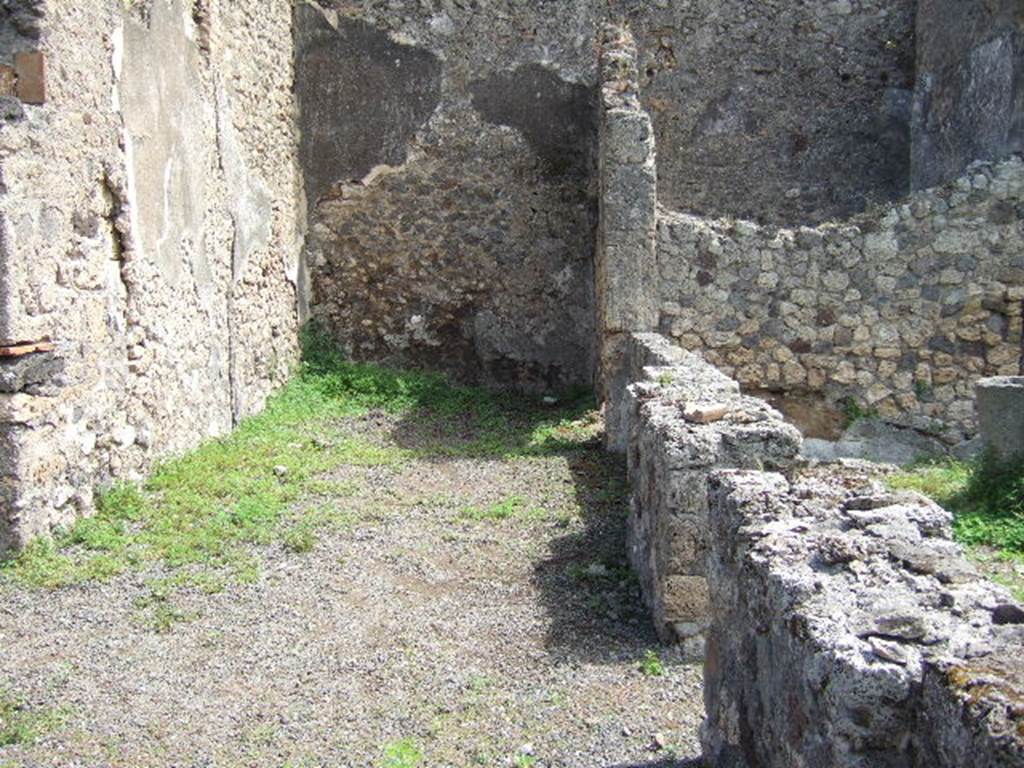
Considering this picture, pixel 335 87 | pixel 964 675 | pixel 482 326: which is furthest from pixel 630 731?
pixel 335 87

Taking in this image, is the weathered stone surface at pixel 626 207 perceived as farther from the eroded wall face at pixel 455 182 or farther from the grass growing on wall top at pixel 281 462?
the eroded wall face at pixel 455 182

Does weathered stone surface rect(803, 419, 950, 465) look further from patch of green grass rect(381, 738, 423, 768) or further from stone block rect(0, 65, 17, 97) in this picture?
stone block rect(0, 65, 17, 97)

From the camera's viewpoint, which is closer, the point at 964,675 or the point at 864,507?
the point at 964,675

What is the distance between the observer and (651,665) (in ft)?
13.7

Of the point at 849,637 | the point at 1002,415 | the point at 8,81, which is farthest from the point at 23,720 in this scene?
the point at 1002,415

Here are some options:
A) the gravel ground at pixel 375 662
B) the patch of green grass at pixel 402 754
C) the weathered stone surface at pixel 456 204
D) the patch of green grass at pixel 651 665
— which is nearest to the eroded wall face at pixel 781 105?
the weathered stone surface at pixel 456 204

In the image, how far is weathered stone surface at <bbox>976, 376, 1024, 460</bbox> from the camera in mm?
7137

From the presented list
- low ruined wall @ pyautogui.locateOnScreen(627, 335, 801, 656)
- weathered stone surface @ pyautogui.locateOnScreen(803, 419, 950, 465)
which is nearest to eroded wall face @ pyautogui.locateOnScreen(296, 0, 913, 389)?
weathered stone surface @ pyautogui.locateOnScreen(803, 419, 950, 465)

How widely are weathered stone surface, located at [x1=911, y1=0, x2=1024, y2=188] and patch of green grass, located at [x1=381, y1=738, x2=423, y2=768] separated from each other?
797 centimetres

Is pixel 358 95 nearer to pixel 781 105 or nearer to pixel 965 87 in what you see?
pixel 781 105

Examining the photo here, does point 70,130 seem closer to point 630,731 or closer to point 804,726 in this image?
point 630,731

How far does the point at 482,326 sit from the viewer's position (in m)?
10.5

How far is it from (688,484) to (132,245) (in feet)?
12.4

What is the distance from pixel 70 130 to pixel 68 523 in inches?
79.0
